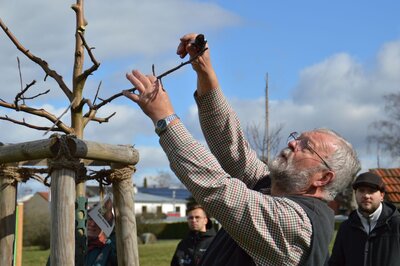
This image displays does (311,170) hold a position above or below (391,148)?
below

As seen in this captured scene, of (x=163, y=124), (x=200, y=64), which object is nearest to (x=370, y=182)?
(x=200, y=64)

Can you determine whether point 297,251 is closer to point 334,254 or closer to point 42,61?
point 42,61

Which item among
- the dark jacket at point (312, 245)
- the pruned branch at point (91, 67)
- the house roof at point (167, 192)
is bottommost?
the dark jacket at point (312, 245)

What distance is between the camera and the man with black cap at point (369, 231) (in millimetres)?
6434

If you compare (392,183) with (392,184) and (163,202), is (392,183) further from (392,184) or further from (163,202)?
(163,202)

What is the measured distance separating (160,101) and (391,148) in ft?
180

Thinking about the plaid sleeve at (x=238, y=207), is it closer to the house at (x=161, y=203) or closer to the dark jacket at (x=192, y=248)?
the dark jacket at (x=192, y=248)

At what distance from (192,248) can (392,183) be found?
6.83 m

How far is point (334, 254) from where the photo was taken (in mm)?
6883

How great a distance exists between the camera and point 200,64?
3232mm

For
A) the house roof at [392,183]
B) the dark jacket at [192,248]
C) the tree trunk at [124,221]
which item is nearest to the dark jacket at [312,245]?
the tree trunk at [124,221]

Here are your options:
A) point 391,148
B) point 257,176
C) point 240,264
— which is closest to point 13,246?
point 257,176

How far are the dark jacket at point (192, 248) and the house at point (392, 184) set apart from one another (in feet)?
15.8

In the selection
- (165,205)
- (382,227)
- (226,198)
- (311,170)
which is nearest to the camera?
(226,198)
